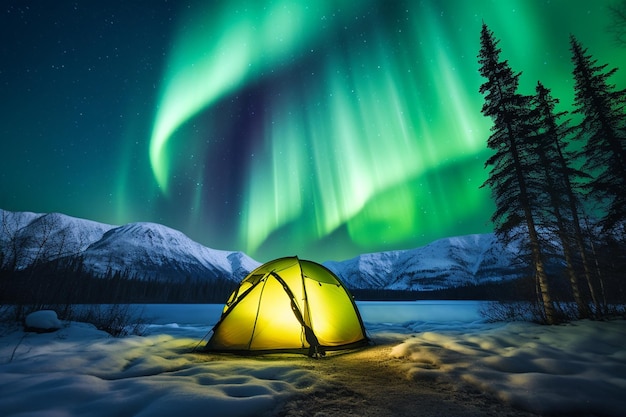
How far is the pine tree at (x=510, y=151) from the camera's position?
43.9ft

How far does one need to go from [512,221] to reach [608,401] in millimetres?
12283

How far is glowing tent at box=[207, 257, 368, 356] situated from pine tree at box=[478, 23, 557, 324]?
34.9ft

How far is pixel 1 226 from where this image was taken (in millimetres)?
8906

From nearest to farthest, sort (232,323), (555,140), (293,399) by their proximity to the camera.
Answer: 1. (293,399)
2. (232,323)
3. (555,140)

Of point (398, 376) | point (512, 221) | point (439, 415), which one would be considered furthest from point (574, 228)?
point (439, 415)

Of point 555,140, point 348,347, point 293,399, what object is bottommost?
point 348,347

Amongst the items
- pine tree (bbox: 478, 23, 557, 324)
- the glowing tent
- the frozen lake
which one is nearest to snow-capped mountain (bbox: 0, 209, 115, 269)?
the glowing tent

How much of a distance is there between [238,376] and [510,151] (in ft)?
54.5

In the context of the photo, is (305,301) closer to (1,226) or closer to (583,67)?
(1,226)

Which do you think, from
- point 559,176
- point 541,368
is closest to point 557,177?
point 559,176

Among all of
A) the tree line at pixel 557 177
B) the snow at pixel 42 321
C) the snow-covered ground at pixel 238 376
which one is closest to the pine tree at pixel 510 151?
the tree line at pixel 557 177

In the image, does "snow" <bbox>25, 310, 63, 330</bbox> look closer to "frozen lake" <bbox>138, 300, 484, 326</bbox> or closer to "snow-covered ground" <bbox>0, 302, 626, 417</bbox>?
"snow-covered ground" <bbox>0, 302, 626, 417</bbox>

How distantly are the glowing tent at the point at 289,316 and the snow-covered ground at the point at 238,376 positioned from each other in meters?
0.63

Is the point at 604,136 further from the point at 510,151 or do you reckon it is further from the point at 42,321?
the point at 42,321
